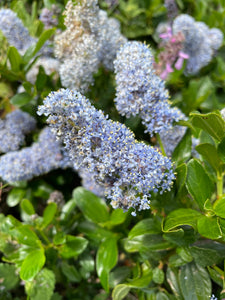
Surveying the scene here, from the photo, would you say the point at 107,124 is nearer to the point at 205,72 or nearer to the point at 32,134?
the point at 32,134

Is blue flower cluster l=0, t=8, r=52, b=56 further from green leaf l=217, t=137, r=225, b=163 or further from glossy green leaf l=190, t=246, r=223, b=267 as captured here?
glossy green leaf l=190, t=246, r=223, b=267

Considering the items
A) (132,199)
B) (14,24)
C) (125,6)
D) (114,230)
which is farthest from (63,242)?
(125,6)

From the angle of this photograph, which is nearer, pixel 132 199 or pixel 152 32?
pixel 132 199

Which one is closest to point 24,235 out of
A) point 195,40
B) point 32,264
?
point 32,264

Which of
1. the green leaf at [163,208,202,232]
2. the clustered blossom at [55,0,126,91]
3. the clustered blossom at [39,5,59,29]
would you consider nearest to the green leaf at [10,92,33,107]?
the clustered blossom at [55,0,126,91]

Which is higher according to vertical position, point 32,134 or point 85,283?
point 32,134

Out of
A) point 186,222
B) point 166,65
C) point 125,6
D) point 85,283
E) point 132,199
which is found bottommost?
point 85,283

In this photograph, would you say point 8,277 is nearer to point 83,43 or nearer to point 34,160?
point 34,160
